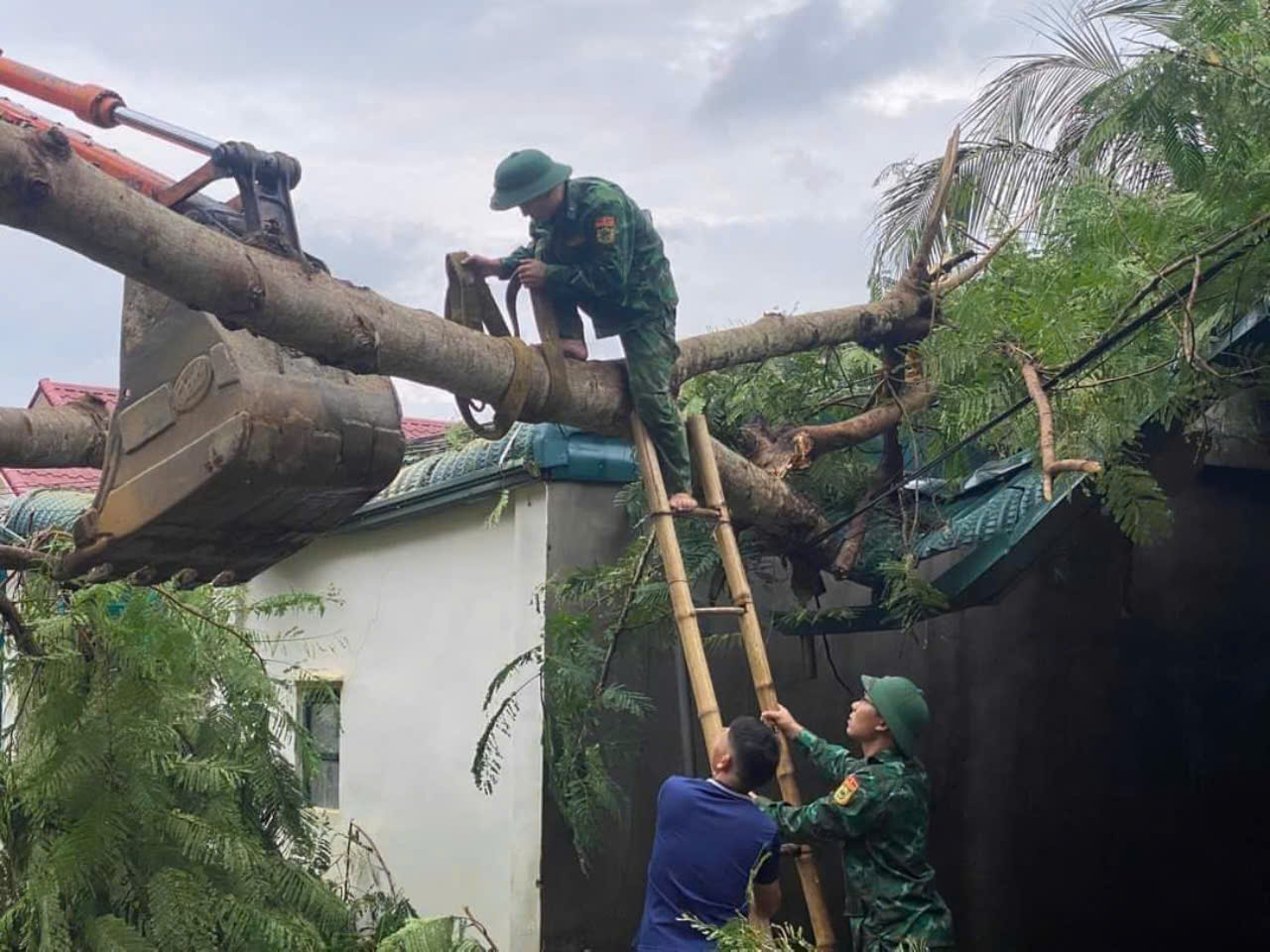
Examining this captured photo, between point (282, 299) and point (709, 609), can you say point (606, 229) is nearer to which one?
point (709, 609)

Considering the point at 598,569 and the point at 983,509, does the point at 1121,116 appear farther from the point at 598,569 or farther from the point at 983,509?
the point at 598,569

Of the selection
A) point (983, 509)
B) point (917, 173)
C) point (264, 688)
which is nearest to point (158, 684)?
point (264, 688)

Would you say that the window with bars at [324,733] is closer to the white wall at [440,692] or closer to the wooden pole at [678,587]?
the white wall at [440,692]

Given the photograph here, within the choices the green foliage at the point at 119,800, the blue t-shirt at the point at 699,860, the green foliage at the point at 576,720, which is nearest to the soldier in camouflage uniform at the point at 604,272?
the green foliage at the point at 576,720

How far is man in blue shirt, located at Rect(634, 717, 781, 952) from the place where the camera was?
13.6 ft

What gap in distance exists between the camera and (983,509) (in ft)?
18.9

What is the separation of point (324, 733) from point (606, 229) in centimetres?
499

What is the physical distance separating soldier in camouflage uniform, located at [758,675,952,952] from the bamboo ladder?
0.45ft

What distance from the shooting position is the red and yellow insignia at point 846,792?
13.8 feet

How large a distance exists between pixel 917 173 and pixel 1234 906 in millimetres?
4803

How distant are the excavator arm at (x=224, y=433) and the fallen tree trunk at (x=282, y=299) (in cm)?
12

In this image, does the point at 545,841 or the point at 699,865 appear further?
the point at 545,841

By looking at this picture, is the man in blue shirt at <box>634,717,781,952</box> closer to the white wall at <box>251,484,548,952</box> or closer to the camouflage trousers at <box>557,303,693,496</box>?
the camouflage trousers at <box>557,303,693,496</box>

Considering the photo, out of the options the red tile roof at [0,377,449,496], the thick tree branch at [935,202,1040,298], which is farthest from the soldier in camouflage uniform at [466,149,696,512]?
the red tile roof at [0,377,449,496]
